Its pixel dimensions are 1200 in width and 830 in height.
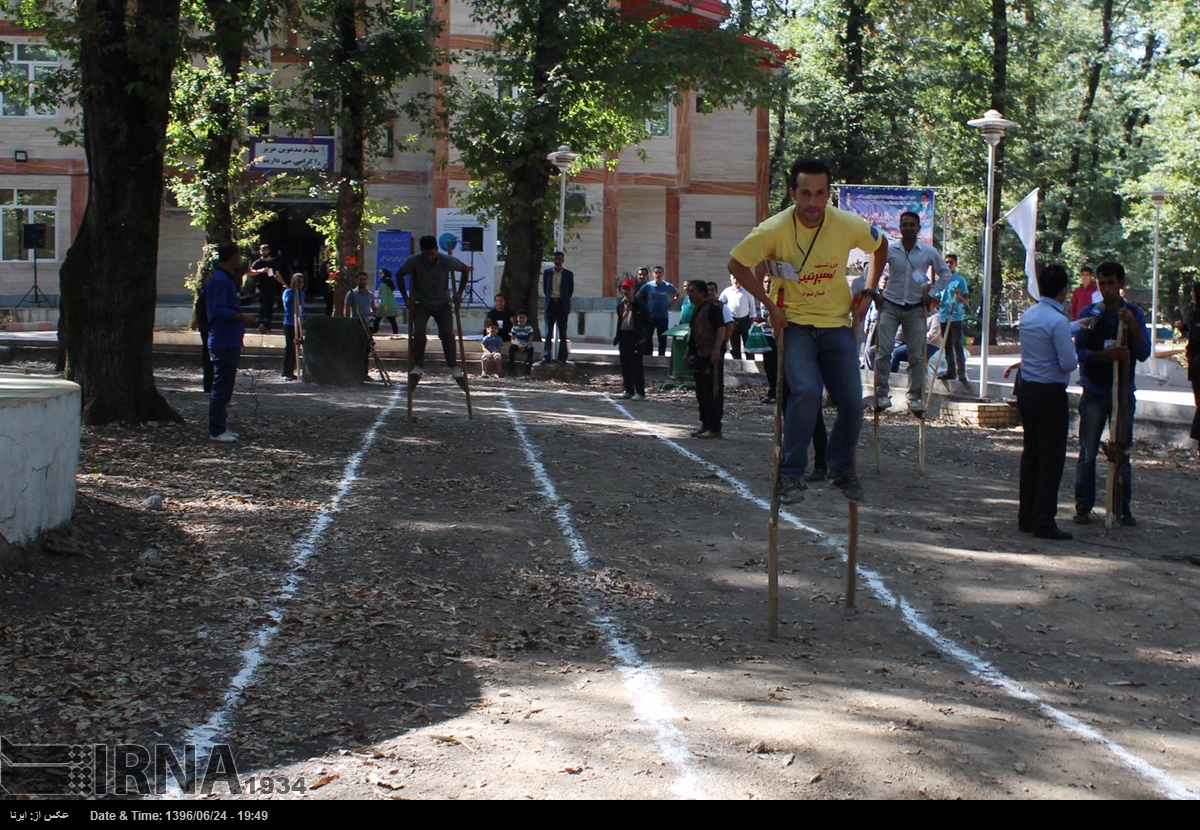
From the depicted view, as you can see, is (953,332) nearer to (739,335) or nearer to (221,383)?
(739,335)

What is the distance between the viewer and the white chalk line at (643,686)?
17.1ft

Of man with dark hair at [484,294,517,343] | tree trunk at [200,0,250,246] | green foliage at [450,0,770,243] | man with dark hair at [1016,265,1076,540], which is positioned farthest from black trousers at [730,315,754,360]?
man with dark hair at [1016,265,1076,540]

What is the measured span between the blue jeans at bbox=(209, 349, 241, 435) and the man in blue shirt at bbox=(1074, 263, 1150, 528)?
8.00m

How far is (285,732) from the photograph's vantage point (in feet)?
18.9

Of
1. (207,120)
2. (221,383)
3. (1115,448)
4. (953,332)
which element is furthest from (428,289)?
(207,120)

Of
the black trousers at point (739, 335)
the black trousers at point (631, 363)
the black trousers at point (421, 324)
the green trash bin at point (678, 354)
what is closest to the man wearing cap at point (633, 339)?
the black trousers at point (631, 363)

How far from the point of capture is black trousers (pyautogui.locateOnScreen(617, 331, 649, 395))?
2134cm

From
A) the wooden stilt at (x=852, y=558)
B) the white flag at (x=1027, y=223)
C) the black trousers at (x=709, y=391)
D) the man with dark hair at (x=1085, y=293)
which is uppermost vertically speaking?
the white flag at (x=1027, y=223)

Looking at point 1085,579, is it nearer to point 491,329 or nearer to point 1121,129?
point 491,329

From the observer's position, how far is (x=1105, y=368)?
441 inches

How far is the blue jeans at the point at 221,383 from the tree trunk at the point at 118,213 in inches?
43.0

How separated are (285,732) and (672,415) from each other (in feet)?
44.0

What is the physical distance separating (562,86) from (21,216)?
72.5ft

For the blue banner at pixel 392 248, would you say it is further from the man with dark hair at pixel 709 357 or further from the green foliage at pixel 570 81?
the man with dark hair at pixel 709 357
